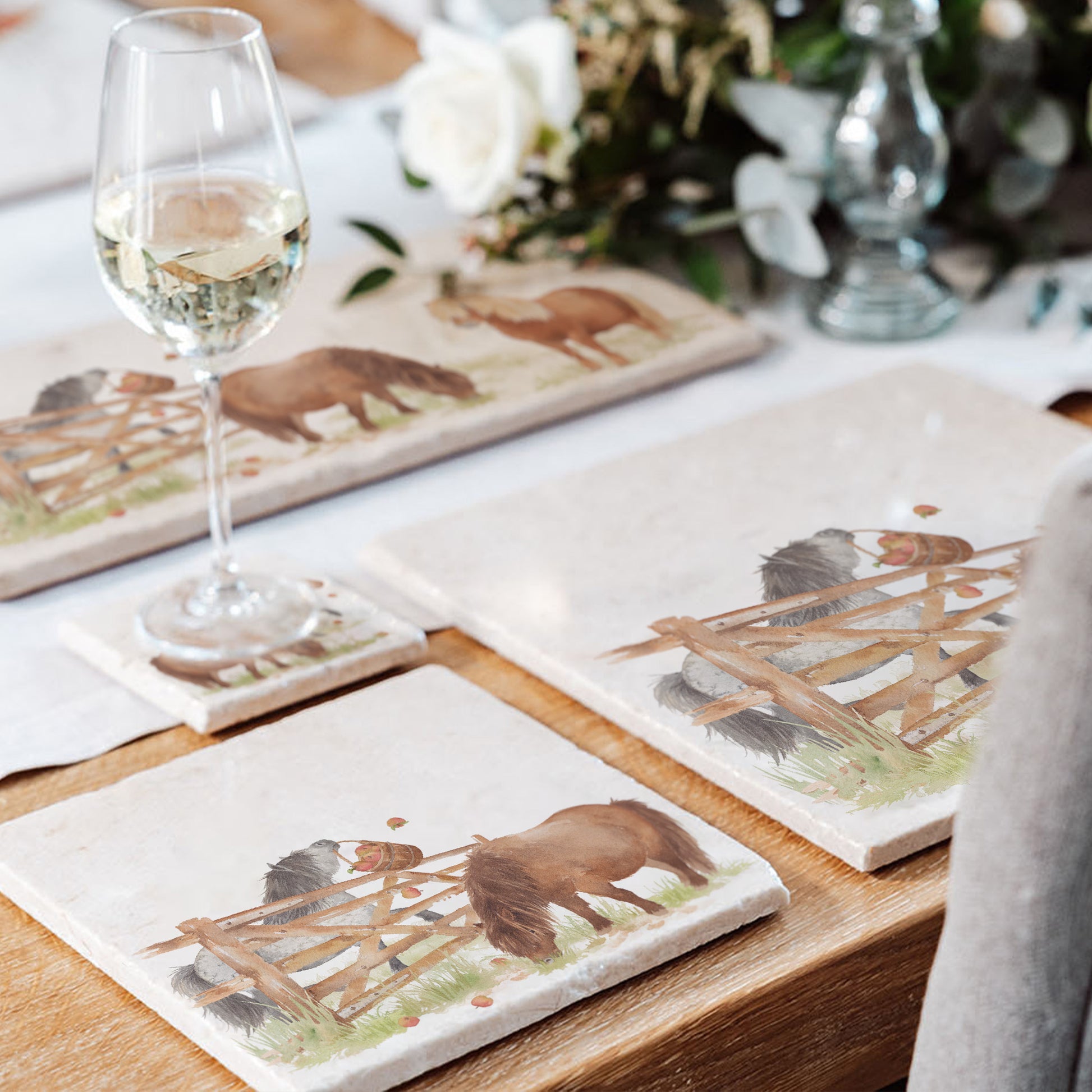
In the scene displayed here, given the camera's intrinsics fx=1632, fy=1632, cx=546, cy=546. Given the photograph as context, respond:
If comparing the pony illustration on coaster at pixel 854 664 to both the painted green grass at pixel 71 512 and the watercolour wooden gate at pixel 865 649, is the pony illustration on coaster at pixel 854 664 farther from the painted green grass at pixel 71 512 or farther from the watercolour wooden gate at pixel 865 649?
the painted green grass at pixel 71 512

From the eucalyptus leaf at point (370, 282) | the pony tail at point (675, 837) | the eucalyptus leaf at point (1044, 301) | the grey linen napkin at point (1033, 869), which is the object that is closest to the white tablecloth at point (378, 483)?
the eucalyptus leaf at point (1044, 301)

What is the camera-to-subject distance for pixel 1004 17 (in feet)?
3.64

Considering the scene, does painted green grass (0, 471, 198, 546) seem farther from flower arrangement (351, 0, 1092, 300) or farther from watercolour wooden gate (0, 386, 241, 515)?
flower arrangement (351, 0, 1092, 300)

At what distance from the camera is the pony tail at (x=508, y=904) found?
1.85ft

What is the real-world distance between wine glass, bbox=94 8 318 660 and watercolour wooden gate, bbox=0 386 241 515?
20cm

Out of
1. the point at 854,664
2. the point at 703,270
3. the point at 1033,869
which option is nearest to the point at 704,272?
the point at 703,270

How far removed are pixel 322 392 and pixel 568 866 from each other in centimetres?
45

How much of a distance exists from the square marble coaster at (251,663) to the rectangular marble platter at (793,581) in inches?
1.6

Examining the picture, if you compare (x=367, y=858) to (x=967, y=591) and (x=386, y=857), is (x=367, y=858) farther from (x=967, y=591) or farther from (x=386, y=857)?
(x=967, y=591)

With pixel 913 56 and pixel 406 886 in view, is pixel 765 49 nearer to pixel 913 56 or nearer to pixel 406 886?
pixel 913 56

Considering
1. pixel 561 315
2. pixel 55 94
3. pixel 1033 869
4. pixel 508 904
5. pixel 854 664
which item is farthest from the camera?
pixel 55 94

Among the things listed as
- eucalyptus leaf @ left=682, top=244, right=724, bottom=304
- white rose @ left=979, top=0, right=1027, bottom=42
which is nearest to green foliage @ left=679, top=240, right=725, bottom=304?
eucalyptus leaf @ left=682, top=244, right=724, bottom=304

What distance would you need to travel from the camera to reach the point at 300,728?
691 mm

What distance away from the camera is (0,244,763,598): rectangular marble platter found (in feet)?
2.85
